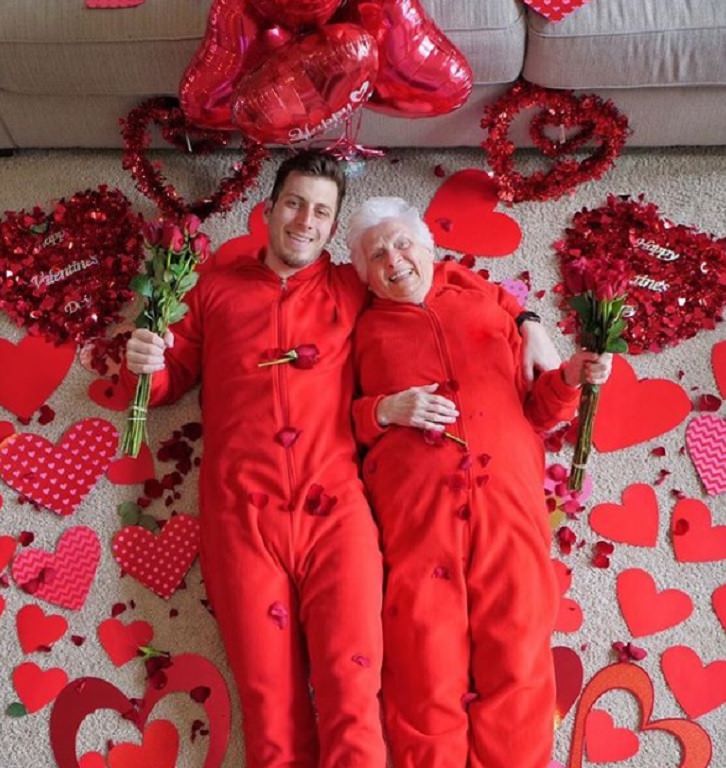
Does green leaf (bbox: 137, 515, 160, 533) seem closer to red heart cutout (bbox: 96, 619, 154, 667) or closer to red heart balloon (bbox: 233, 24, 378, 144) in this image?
red heart cutout (bbox: 96, 619, 154, 667)

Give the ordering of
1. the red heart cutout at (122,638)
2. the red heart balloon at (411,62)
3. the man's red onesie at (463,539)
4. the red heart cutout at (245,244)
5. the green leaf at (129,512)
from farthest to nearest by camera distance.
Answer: the red heart cutout at (245,244) → the green leaf at (129,512) → the red heart cutout at (122,638) → the red heart balloon at (411,62) → the man's red onesie at (463,539)

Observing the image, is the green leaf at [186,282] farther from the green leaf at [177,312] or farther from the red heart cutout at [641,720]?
the red heart cutout at [641,720]

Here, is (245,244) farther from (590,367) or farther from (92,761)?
(92,761)

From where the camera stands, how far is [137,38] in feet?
6.25

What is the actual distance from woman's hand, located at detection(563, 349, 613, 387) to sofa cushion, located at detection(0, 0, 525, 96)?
26.5 inches

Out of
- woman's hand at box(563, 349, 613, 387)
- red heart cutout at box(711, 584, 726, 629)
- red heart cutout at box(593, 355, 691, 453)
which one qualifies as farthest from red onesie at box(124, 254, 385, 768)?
red heart cutout at box(711, 584, 726, 629)

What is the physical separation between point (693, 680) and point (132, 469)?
1202 millimetres

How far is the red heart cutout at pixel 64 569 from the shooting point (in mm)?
1868

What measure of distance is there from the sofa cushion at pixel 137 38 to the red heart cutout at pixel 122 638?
1126 millimetres

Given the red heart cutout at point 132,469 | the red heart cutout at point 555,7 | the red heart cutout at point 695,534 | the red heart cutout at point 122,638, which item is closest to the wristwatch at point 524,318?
the red heart cutout at point 695,534

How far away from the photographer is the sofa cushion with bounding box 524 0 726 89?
1.88 m

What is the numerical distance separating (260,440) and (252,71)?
2.28 feet

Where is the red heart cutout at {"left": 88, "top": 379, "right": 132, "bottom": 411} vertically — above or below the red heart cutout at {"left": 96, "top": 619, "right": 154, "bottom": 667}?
above

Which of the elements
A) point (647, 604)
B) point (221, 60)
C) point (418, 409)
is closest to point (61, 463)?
point (418, 409)
